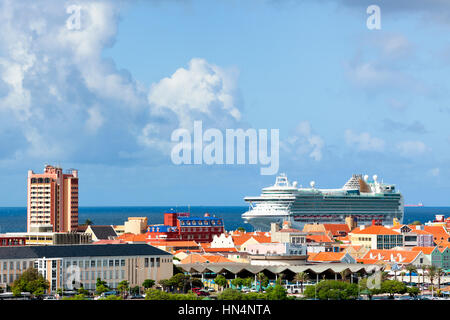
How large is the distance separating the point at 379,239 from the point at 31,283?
61.8 metres

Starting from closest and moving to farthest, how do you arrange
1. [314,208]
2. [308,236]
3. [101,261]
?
1. [101,261]
2. [308,236]
3. [314,208]

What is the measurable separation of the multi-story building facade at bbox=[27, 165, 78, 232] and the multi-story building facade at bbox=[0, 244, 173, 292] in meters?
62.2

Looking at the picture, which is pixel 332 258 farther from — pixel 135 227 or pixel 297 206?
pixel 297 206

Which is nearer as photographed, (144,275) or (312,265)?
(144,275)

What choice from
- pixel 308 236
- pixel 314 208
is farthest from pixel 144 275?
pixel 314 208

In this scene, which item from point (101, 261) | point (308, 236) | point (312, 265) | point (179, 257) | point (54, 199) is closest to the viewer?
point (101, 261)

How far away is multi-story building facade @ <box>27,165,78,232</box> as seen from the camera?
511ft

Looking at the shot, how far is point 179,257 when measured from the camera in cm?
11288

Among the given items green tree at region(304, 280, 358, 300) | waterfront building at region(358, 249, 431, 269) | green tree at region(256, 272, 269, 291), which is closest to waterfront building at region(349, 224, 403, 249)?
waterfront building at region(358, 249, 431, 269)

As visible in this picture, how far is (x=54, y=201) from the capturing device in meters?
156
